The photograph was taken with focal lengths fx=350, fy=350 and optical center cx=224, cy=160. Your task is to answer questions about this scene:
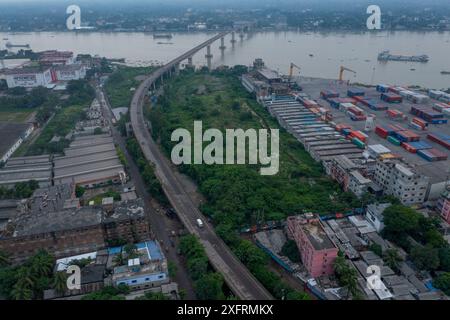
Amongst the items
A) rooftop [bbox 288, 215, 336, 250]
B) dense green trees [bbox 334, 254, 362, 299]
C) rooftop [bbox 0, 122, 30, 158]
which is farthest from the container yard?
rooftop [bbox 0, 122, 30, 158]

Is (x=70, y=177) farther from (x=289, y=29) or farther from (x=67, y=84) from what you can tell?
(x=289, y=29)

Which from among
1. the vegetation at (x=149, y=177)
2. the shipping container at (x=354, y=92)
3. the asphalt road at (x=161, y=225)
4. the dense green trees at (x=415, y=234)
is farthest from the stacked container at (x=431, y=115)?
the asphalt road at (x=161, y=225)

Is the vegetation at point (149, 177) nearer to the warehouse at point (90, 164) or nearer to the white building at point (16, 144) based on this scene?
the warehouse at point (90, 164)

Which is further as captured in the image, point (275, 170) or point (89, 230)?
point (275, 170)

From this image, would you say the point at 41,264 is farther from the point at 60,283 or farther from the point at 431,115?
the point at 431,115

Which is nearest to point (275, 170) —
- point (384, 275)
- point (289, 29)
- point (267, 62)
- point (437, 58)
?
point (384, 275)

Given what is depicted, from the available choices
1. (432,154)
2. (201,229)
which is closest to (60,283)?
(201,229)
